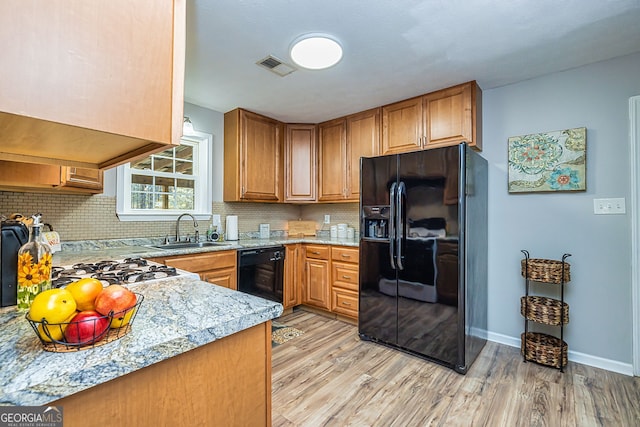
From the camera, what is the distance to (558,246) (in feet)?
8.05

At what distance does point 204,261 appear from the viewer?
101 inches

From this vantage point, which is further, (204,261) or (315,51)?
(204,261)

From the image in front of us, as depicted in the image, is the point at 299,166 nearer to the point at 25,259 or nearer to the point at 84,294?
the point at 25,259

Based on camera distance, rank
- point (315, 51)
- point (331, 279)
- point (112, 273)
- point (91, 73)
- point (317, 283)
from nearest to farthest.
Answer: point (91, 73) → point (112, 273) → point (315, 51) → point (331, 279) → point (317, 283)

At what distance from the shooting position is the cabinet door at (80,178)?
1568 millimetres

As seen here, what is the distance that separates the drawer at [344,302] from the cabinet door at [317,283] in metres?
0.07

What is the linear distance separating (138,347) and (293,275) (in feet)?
9.12

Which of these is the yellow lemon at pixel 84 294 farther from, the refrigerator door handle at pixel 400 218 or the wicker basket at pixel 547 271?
the wicker basket at pixel 547 271

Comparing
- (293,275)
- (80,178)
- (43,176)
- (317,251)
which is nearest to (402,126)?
(317,251)

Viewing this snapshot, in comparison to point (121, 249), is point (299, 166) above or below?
above

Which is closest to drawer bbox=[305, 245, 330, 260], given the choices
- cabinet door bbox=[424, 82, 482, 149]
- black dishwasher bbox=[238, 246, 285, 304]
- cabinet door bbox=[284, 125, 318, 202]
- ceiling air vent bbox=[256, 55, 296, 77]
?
black dishwasher bbox=[238, 246, 285, 304]

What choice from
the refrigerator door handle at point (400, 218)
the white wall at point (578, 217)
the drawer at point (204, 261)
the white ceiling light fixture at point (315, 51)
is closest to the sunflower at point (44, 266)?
the drawer at point (204, 261)

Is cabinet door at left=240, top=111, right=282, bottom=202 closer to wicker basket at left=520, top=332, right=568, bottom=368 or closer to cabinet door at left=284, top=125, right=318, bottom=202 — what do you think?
cabinet door at left=284, top=125, right=318, bottom=202

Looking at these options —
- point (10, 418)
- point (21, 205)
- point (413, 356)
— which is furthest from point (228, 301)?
point (21, 205)
